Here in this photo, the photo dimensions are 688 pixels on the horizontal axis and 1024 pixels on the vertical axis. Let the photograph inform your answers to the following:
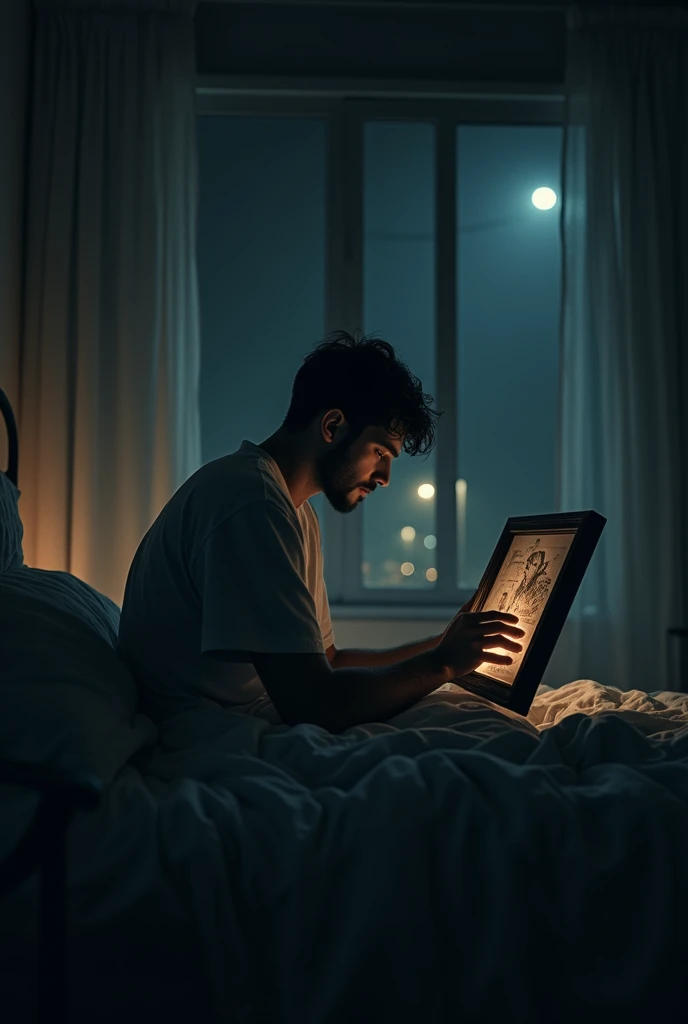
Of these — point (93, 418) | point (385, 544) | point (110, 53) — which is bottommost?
point (385, 544)

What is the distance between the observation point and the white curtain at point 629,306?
299cm

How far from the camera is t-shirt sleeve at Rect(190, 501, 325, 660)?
1066mm

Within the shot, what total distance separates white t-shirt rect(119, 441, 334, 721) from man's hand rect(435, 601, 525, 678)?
0.21m

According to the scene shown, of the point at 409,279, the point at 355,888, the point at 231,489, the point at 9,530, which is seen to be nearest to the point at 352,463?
the point at 231,489

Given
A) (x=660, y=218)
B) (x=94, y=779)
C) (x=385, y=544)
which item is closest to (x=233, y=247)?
(x=385, y=544)

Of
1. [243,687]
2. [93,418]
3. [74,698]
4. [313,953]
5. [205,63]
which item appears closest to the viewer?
[313,953]

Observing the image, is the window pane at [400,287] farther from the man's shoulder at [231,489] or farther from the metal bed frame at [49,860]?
the metal bed frame at [49,860]

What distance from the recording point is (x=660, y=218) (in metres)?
3.08

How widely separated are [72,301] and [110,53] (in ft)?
2.98

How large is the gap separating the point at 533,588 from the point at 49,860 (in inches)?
29.5

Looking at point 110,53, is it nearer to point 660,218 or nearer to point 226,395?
point 226,395

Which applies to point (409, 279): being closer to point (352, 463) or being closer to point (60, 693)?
point (352, 463)

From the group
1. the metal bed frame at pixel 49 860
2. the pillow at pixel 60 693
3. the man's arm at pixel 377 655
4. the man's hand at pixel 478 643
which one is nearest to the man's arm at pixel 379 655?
the man's arm at pixel 377 655

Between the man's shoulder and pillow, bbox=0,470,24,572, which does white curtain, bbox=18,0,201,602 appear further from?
the man's shoulder
